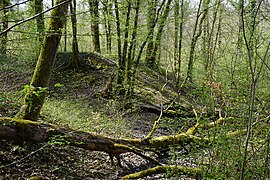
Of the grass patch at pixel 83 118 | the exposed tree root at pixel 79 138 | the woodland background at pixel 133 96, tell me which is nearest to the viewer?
the woodland background at pixel 133 96

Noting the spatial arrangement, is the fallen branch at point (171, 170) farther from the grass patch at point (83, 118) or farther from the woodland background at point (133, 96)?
the grass patch at point (83, 118)

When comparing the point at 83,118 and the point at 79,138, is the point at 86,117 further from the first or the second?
the point at 79,138

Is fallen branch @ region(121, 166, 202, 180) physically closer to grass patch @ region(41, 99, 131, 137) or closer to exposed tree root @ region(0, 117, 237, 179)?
exposed tree root @ region(0, 117, 237, 179)

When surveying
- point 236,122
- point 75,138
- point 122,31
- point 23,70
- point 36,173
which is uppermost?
point 122,31

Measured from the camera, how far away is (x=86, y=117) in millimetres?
6980

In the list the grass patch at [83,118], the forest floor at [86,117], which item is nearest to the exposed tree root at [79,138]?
the forest floor at [86,117]

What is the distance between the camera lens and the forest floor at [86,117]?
158 inches

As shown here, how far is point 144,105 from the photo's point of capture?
355 inches

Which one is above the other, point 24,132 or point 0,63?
point 0,63

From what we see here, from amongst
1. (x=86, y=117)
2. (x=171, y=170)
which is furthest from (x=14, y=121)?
(x=86, y=117)

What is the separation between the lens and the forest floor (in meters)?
A: 4.02

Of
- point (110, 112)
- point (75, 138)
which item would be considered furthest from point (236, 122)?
point (110, 112)

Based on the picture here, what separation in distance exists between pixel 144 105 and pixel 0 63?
465 cm

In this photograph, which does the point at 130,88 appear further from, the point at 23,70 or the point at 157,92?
the point at 23,70
